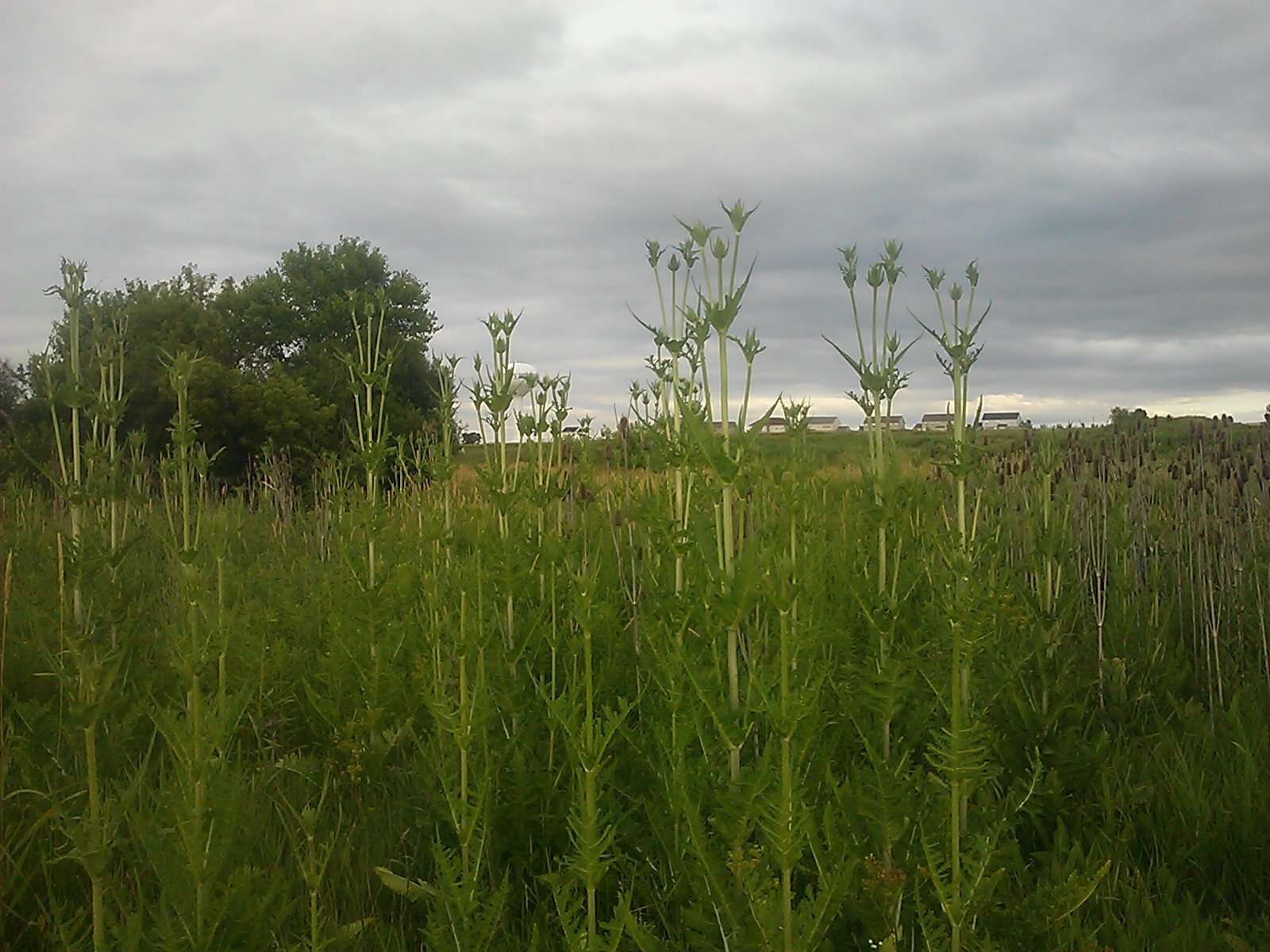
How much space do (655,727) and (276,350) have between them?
2167cm

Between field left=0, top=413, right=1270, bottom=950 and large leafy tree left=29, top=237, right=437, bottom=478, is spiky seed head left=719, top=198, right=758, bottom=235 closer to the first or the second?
field left=0, top=413, right=1270, bottom=950

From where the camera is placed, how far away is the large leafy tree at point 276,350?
17.9m

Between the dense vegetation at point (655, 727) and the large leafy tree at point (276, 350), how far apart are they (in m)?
12.2

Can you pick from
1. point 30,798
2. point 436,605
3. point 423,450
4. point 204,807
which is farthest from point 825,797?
point 423,450

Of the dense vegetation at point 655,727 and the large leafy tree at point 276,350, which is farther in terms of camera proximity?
the large leafy tree at point 276,350

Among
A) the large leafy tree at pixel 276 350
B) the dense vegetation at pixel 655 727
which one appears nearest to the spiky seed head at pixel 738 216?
the dense vegetation at pixel 655 727

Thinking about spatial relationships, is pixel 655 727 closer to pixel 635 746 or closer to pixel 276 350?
Result: pixel 635 746

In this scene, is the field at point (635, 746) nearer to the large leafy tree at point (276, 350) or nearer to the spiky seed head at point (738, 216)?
the spiky seed head at point (738, 216)

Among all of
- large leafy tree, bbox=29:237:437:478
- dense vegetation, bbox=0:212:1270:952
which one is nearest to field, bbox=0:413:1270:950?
dense vegetation, bbox=0:212:1270:952

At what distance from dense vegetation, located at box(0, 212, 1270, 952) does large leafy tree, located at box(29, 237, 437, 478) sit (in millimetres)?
12167

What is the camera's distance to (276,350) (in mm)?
21906

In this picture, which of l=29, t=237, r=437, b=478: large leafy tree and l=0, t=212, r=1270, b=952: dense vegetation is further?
l=29, t=237, r=437, b=478: large leafy tree

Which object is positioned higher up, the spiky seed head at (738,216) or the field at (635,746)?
the spiky seed head at (738,216)

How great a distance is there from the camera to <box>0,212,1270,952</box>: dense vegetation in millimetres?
2109
